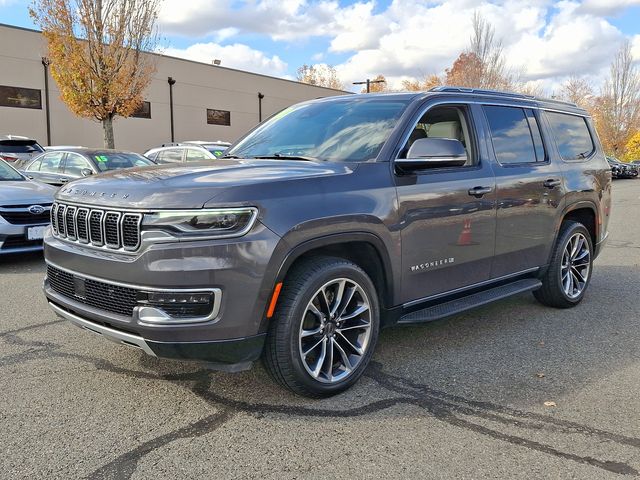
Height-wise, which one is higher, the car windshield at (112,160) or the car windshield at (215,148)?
the car windshield at (215,148)

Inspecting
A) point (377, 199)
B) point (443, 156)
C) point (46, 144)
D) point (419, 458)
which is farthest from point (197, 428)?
point (46, 144)

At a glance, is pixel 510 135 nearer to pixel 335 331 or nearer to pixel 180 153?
pixel 335 331

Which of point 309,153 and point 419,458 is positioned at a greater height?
point 309,153

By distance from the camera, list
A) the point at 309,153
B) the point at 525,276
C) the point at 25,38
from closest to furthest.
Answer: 1. the point at 309,153
2. the point at 525,276
3. the point at 25,38

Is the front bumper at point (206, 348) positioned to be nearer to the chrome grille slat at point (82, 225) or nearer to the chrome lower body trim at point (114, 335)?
the chrome lower body trim at point (114, 335)

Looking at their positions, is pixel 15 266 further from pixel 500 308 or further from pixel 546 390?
pixel 546 390

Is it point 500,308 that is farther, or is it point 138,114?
point 138,114

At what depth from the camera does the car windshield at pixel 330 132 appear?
13.0ft

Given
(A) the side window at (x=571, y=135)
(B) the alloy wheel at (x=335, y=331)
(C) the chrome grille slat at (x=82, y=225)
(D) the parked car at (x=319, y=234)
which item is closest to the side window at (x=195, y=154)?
(D) the parked car at (x=319, y=234)

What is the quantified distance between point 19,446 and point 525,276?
160 inches

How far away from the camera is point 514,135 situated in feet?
A: 16.1

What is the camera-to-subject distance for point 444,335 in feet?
15.5

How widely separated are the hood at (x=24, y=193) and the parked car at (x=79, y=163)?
212 centimetres

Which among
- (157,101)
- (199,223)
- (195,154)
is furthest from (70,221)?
(157,101)
